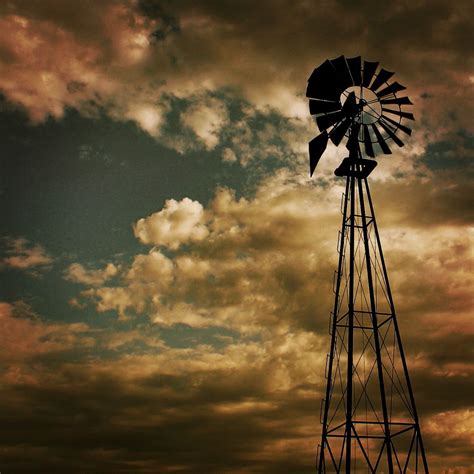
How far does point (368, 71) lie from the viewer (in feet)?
87.2

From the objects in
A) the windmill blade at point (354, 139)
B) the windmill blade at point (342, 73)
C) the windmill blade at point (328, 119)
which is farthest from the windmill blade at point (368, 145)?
the windmill blade at point (342, 73)

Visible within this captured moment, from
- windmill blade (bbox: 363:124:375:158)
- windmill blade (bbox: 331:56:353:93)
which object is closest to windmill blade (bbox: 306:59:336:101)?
windmill blade (bbox: 331:56:353:93)

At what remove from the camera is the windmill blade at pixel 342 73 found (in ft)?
86.1

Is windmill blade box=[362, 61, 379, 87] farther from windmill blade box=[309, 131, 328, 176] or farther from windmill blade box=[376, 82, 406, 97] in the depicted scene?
windmill blade box=[309, 131, 328, 176]

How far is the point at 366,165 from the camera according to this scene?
26625 millimetres

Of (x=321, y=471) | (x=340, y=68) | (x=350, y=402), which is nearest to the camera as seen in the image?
(x=350, y=402)

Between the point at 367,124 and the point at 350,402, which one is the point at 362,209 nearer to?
the point at 367,124

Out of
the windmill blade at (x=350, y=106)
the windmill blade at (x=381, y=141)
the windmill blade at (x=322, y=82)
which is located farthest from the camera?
the windmill blade at (x=381, y=141)

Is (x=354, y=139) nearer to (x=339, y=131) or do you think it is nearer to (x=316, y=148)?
(x=339, y=131)

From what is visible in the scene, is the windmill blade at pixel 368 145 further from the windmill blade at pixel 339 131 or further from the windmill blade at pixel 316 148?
the windmill blade at pixel 316 148

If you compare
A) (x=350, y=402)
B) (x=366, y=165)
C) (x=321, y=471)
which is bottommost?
(x=321, y=471)

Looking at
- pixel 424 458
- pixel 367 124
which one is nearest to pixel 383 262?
pixel 367 124

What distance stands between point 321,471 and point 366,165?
13.0 m

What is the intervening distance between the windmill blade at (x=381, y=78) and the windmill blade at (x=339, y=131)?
6.13 ft
